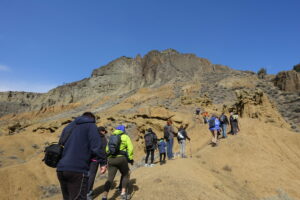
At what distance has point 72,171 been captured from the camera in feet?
9.52

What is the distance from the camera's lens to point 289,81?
3069 cm

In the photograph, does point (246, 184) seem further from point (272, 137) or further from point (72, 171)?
point (72, 171)

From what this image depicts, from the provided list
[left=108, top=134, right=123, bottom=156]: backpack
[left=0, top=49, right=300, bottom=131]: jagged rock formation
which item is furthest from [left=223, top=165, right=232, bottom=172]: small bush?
[left=0, top=49, right=300, bottom=131]: jagged rock formation

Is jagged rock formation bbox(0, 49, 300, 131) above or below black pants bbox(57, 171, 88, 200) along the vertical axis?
above

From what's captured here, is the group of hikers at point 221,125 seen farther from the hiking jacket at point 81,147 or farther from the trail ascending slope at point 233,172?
the hiking jacket at point 81,147

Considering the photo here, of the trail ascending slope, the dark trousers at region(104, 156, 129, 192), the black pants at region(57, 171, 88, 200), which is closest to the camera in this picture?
the black pants at region(57, 171, 88, 200)

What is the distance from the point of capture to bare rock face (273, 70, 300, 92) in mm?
30002

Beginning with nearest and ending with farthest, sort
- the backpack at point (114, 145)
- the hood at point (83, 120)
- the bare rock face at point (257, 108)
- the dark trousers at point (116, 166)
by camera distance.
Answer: the hood at point (83, 120) → the backpack at point (114, 145) → the dark trousers at point (116, 166) → the bare rock face at point (257, 108)

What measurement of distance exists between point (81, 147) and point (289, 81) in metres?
34.9

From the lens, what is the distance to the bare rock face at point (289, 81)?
30.0 meters

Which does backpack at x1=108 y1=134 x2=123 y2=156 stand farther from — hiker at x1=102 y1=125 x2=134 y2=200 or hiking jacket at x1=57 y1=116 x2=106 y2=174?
hiking jacket at x1=57 y1=116 x2=106 y2=174

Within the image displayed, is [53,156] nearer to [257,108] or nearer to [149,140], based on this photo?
[149,140]

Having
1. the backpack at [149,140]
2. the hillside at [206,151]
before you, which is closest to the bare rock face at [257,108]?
the hillside at [206,151]

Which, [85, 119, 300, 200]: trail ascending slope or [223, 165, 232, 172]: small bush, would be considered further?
A: [223, 165, 232, 172]: small bush
